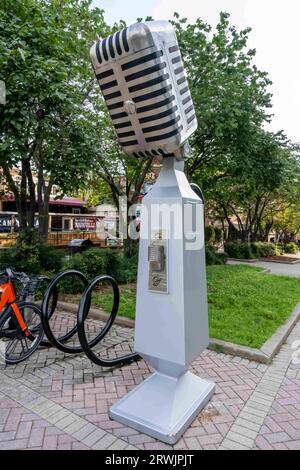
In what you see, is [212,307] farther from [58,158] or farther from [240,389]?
[58,158]

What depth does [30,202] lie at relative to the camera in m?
7.77

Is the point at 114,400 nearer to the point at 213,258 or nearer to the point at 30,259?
the point at 30,259

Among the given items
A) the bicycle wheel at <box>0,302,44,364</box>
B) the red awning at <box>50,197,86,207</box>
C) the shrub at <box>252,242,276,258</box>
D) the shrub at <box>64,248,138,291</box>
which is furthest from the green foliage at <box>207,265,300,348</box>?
the red awning at <box>50,197,86,207</box>

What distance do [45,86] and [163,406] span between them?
468cm

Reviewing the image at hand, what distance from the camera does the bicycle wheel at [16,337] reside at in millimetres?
3502

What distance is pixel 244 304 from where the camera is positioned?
601 centimetres

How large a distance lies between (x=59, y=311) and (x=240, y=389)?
355 cm

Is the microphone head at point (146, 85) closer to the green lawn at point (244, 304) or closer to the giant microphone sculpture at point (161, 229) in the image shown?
the giant microphone sculpture at point (161, 229)

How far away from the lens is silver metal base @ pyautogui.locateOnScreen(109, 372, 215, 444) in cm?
237

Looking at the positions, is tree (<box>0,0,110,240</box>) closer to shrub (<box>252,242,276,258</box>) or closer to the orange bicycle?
the orange bicycle

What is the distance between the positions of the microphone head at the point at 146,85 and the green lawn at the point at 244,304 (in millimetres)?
3046

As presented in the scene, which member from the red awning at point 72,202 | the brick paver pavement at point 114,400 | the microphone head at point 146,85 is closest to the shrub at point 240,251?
the red awning at point 72,202

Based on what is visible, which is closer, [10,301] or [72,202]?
[10,301]

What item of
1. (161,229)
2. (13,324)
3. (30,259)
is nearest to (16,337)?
(13,324)
